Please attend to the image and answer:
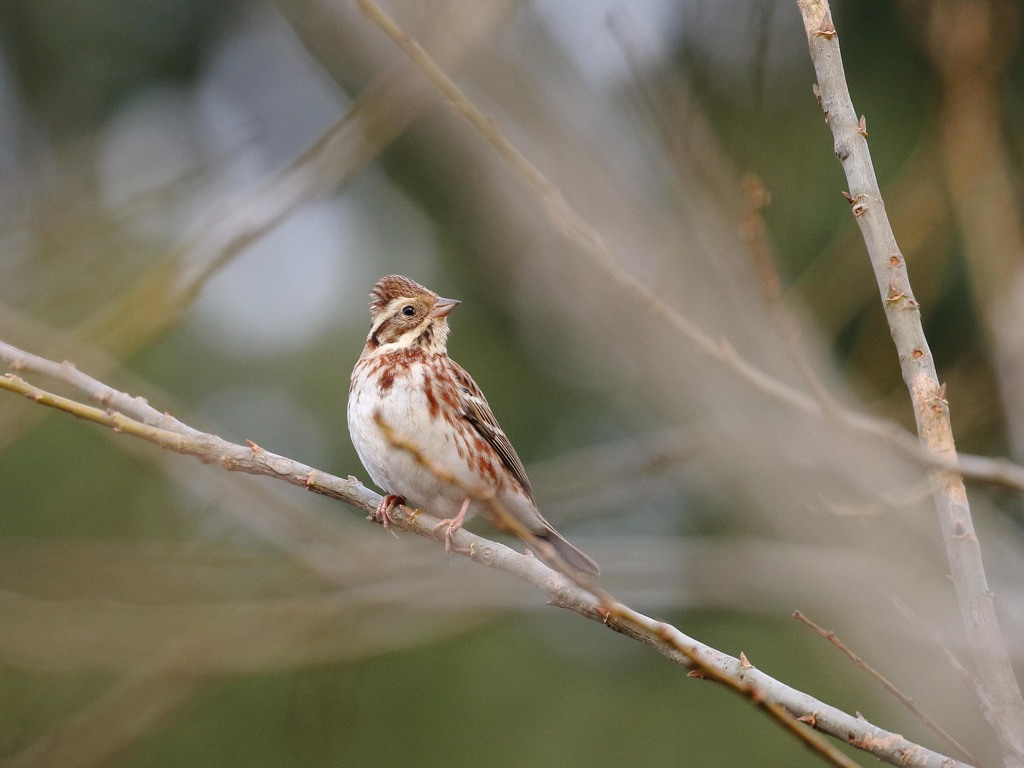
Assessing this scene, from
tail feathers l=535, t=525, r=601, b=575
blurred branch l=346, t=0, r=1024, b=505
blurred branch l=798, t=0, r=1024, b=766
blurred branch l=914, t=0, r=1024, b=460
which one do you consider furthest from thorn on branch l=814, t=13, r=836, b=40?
tail feathers l=535, t=525, r=601, b=575

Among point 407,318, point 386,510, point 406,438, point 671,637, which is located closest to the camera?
point 671,637

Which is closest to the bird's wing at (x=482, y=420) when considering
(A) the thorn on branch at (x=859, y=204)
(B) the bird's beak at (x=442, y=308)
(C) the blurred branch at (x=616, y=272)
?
(B) the bird's beak at (x=442, y=308)

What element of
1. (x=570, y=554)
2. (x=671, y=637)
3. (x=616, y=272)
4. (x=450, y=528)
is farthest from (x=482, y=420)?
(x=671, y=637)

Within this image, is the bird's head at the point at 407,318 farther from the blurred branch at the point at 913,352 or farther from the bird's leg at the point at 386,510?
the blurred branch at the point at 913,352

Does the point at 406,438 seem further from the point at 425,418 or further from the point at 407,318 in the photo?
the point at 407,318

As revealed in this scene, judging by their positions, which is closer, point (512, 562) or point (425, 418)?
point (512, 562)

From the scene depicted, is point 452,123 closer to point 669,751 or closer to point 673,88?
point 673,88

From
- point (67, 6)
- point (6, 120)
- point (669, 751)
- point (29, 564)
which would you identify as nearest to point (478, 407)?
point (29, 564)

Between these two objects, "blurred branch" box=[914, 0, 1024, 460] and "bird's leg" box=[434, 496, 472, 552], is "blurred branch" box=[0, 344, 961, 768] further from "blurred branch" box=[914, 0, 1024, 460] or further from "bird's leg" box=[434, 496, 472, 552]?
"blurred branch" box=[914, 0, 1024, 460]
